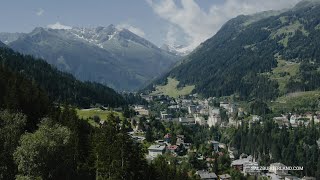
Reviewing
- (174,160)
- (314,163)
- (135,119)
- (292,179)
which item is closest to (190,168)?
(174,160)

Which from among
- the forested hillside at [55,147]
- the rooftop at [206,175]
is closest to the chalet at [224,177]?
the rooftop at [206,175]

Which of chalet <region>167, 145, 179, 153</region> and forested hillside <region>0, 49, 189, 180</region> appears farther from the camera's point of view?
chalet <region>167, 145, 179, 153</region>

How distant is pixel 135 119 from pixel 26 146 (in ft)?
448

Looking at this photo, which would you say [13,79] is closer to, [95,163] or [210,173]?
[95,163]

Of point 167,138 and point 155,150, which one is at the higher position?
point 167,138

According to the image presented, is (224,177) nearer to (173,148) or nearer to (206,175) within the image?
(206,175)

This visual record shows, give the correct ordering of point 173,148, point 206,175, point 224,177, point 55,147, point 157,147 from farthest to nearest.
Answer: point 173,148, point 157,147, point 224,177, point 206,175, point 55,147

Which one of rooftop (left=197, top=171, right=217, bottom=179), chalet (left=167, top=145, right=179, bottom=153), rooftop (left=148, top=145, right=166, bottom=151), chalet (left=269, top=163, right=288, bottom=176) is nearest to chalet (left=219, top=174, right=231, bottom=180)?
rooftop (left=197, top=171, right=217, bottom=179)

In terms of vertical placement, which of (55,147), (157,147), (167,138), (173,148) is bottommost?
(173,148)

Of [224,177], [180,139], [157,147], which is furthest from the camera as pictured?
[180,139]

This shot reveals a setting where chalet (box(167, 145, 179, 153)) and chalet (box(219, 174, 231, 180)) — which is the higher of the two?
chalet (box(167, 145, 179, 153))

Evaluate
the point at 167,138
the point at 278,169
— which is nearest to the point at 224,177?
the point at 167,138

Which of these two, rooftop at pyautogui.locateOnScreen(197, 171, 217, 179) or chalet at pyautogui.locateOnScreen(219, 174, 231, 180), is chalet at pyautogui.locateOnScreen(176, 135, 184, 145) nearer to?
chalet at pyautogui.locateOnScreen(219, 174, 231, 180)

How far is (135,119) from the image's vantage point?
192250 millimetres
